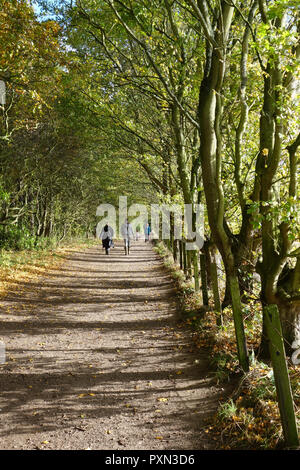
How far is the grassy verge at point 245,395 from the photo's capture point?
3.94 m

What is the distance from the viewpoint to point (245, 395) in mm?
4773

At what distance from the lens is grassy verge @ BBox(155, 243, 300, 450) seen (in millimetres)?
3939

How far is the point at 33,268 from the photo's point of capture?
632 inches

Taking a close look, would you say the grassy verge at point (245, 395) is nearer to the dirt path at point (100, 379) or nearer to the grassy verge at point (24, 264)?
the dirt path at point (100, 379)

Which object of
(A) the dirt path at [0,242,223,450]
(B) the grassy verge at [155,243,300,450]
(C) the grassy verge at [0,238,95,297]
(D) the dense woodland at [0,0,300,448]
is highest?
(D) the dense woodland at [0,0,300,448]

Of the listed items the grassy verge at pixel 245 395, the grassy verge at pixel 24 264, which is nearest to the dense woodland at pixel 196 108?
the grassy verge at pixel 245 395

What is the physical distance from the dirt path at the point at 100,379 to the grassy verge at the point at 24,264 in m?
2.15

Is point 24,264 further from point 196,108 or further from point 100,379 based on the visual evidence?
point 100,379

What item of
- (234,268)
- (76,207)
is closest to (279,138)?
(234,268)

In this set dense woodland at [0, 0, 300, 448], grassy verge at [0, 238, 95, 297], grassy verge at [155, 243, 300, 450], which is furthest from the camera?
grassy verge at [0, 238, 95, 297]

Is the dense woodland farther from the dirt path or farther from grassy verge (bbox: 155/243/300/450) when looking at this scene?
the dirt path

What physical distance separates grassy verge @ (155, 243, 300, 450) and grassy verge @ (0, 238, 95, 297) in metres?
6.68

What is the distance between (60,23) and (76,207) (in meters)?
20.7

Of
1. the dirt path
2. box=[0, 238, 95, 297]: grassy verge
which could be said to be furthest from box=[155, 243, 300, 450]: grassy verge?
box=[0, 238, 95, 297]: grassy verge
